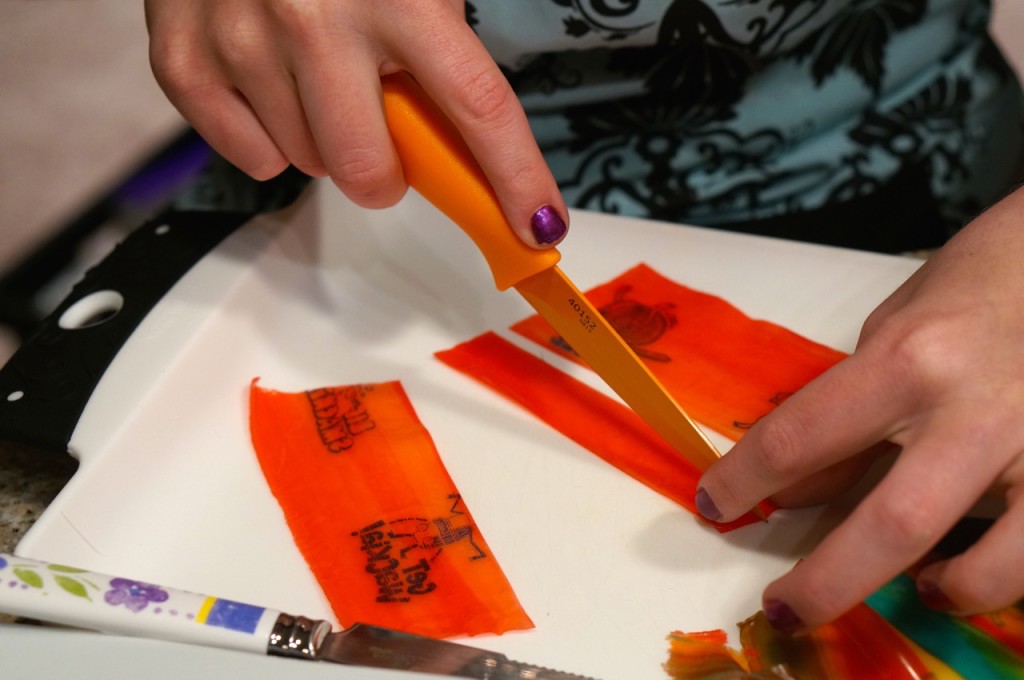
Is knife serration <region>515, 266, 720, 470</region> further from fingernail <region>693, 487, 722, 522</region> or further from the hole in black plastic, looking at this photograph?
the hole in black plastic

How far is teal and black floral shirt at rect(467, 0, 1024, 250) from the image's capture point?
2.62 feet

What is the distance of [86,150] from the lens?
205 cm

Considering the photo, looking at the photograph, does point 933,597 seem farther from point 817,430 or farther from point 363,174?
point 363,174

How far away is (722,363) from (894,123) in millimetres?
339

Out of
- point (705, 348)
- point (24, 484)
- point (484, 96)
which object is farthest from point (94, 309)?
point (705, 348)

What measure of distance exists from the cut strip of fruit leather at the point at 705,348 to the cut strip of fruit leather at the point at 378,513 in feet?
0.50

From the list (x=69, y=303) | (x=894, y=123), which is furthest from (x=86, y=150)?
(x=894, y=123)

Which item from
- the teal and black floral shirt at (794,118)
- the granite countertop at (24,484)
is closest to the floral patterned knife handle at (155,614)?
the granite countertop at (24,484)

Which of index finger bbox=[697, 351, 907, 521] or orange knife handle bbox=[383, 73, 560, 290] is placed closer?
index finger bbox=[697, 351, 907, 521]

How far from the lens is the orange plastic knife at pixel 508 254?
1.91ft

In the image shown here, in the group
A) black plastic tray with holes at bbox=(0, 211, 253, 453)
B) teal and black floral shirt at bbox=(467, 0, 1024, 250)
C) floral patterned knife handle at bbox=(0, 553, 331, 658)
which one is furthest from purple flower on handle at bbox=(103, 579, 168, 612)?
teal and black floral shirt at bbox=(467, 0, 1024, 250)

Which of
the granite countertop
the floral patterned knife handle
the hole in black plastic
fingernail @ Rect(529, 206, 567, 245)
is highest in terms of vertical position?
the hole in black plastic

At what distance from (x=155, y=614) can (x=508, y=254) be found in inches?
11.8

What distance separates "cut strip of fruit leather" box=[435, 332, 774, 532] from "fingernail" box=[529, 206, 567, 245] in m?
0.14
